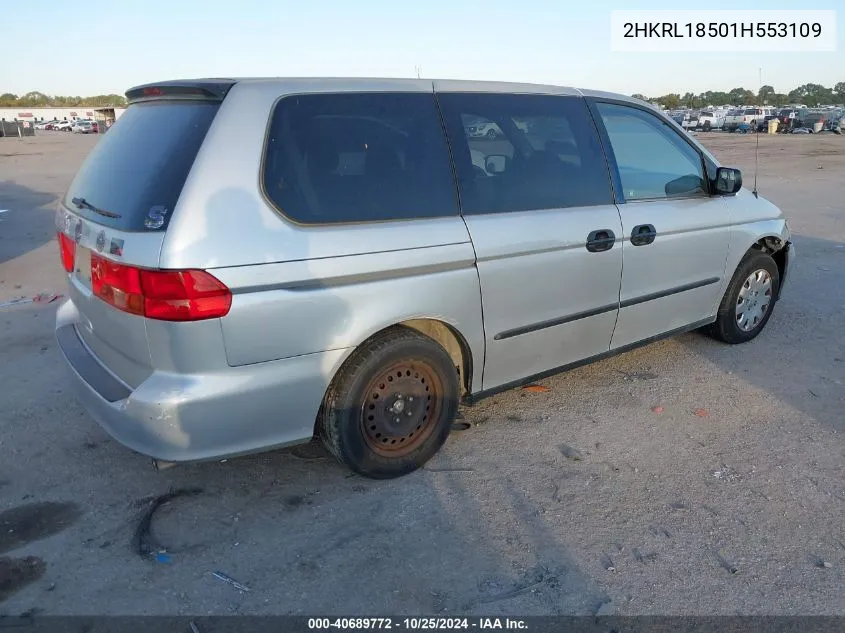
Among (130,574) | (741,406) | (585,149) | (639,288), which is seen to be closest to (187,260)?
(130,574)

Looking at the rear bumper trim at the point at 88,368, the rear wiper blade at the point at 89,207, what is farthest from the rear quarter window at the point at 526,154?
the rear bumper trim at the point at 88,368

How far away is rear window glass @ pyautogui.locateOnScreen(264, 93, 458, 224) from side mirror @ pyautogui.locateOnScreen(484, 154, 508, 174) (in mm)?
266

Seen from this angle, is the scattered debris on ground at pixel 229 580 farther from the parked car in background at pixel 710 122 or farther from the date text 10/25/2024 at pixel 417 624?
the parked car in background at pixel 710 122

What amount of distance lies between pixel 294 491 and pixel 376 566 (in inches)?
29.8

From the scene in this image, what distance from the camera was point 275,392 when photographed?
2979 mm

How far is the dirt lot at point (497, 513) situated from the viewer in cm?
270

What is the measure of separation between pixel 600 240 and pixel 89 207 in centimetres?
269

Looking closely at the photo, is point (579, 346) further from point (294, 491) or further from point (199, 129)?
point (199, 129)

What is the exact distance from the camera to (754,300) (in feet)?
17.7

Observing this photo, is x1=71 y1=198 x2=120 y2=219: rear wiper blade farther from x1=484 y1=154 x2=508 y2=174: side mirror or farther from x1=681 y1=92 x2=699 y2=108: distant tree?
x1=681 y1=92 x2=699 y2=108: distant tree

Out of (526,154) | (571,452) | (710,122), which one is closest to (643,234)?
(526,154)

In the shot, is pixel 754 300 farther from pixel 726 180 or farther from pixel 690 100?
pixel 690 100

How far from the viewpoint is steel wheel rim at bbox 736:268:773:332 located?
5.29m

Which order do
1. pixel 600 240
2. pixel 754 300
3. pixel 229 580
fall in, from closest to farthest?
pixel 229 580 < pixel 600 240 < pixel 754 300
